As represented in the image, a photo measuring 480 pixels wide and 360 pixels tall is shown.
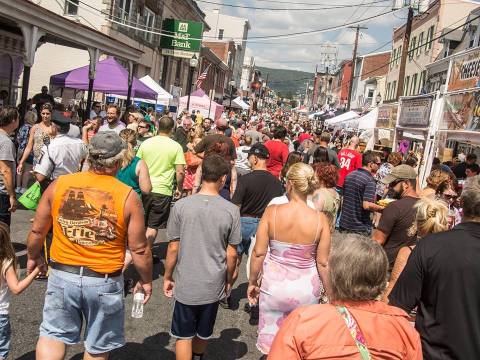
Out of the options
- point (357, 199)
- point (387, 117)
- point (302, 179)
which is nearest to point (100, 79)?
point (387, 117)

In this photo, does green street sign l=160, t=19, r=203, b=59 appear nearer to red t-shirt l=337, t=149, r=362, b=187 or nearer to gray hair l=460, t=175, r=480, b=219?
red t-shirt l=337, t=149, r=362, b=187

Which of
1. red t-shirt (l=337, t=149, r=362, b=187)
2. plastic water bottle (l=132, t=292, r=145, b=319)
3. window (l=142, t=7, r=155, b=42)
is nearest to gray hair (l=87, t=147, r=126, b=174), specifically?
plastic water bottle (l=132, t=292, r=145, b=319)

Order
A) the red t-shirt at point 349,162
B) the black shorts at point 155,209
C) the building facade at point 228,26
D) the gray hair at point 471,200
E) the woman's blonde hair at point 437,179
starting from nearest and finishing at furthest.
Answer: the gray hair at point 471,200
the woman's blonde hair at point 437,179
the black shorts at point 155,209
the red t-shirt at point 349,162
the building facade at point 228,26

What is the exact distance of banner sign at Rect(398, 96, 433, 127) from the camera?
13.4 metres

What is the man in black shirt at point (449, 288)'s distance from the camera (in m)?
2.40

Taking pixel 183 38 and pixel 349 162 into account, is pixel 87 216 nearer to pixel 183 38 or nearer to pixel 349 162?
pixel 349 162

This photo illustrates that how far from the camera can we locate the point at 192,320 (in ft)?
11.5

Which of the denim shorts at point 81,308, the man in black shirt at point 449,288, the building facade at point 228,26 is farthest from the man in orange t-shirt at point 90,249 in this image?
the building facade at point 228,26

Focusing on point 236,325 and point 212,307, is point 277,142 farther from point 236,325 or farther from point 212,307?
point 212,307

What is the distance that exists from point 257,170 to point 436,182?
2.16 metres

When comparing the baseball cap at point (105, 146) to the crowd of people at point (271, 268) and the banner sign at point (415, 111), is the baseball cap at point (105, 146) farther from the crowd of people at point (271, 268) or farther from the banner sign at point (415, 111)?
the banner sign at point (415, 111)

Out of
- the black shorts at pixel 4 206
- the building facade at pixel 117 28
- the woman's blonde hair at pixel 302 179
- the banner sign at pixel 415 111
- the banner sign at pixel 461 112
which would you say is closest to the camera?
the woman's blonde hair at pixel 302 179

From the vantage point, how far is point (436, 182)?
5.55m

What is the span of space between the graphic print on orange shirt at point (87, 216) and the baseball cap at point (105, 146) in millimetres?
235
